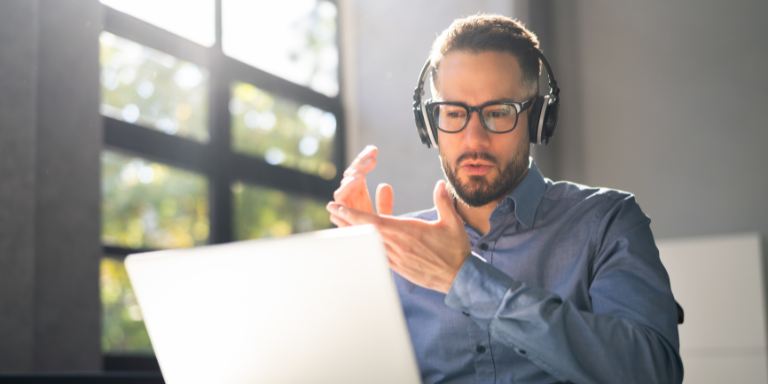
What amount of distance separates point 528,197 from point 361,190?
0.37 metres

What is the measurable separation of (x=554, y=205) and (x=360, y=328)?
80 cm

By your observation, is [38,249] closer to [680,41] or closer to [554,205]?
[554,205]

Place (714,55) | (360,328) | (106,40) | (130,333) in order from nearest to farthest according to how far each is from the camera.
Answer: (360,328)
(106,40)
(714,55)
(130,333)

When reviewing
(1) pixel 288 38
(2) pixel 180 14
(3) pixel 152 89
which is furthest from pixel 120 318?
(1) pixel 288 38

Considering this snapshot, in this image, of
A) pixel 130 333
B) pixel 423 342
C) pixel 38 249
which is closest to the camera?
pixel 423 342

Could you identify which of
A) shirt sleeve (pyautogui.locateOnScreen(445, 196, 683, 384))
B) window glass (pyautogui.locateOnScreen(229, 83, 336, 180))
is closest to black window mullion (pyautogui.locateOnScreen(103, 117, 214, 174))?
window glass (pyautogui.locateOnScreen(229, 83, 336, 180))

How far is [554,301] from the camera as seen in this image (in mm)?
933

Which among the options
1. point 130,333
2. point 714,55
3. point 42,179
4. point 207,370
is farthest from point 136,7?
point 714,55

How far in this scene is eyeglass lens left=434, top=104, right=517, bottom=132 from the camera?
1.27 m

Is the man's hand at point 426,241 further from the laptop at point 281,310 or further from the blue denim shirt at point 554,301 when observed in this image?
the laptop at point 281,310

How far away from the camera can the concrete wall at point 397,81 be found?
10.8 ft

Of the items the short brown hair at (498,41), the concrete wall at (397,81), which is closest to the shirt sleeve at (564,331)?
the short brown hair at (498,41)

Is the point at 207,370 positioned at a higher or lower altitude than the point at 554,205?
lower

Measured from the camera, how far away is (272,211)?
3855 mm
